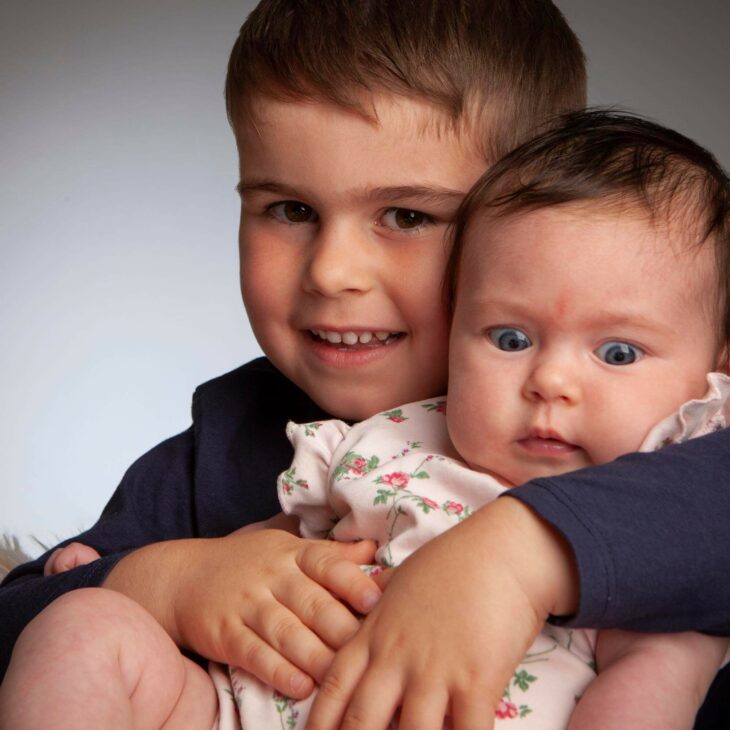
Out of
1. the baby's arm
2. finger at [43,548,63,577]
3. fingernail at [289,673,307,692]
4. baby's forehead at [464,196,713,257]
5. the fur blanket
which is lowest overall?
the fur blanket

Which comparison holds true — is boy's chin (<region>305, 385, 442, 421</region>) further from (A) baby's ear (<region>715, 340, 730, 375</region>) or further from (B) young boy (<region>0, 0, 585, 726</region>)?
(A) baby's ear (<region>715, 340, 730, 375</region>)

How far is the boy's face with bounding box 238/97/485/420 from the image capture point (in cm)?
142

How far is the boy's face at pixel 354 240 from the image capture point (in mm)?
1419

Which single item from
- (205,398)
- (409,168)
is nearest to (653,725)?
(409,168)

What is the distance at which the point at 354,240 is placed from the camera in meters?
1.45

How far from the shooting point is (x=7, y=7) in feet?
9.93

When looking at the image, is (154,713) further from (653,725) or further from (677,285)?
(677,285)

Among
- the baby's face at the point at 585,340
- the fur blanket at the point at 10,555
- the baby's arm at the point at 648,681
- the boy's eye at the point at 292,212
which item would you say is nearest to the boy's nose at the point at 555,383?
the baby's face at the point at 585,340

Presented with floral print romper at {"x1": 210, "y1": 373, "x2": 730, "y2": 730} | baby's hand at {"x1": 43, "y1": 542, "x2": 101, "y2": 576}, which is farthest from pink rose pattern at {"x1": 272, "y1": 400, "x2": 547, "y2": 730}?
baby's hand at {"x1": 43, "y1": 542, "x2": 101, "y2": 576}

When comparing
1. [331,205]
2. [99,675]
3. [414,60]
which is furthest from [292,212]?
[99,675]

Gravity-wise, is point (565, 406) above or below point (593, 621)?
above

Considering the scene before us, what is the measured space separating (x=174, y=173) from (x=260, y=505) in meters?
1.70

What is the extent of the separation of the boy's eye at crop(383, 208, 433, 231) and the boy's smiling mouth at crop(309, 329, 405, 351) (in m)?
0.13

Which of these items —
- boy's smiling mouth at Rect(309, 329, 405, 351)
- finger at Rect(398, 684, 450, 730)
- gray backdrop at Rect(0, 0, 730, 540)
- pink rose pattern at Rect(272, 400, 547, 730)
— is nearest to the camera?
finger at Rect(398, 684, 450, 730)
